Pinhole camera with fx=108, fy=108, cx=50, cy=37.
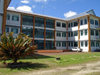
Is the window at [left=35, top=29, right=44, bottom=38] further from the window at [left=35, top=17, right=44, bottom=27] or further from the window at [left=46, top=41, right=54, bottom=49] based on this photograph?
the window at [left=46, top=41, right=54, bottom=49]

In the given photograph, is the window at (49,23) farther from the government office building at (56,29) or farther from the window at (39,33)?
the window at (39,33)

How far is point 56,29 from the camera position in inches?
1469

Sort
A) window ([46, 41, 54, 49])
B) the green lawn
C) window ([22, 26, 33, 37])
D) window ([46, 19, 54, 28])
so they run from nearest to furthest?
the green lawn < window ([22, 26, 33, 37]) < window ([46, 41, 54, 49]) < window ([46, 19, 54, 28])

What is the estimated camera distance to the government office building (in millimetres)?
30766

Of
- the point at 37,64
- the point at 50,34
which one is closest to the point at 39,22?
the point at 50,34

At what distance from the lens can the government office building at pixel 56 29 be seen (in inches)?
1211

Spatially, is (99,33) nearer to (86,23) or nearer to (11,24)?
(86,23)

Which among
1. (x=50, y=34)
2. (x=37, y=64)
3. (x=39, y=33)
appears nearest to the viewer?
(x=37, y=64)

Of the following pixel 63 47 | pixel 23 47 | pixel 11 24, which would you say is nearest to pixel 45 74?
pixel 23 47

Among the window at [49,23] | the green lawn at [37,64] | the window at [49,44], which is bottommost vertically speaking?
the green lawn at [37,64]

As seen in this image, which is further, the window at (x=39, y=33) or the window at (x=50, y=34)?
the window at (x=50, y=34)

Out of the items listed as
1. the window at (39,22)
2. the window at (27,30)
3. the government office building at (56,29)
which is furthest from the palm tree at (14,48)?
the window at (39,22)

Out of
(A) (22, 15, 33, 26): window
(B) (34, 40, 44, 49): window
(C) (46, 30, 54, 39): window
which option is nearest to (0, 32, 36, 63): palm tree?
(A) (22, 15, 33, 26): window

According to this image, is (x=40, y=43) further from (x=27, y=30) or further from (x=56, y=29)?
(x=56, y=29)
